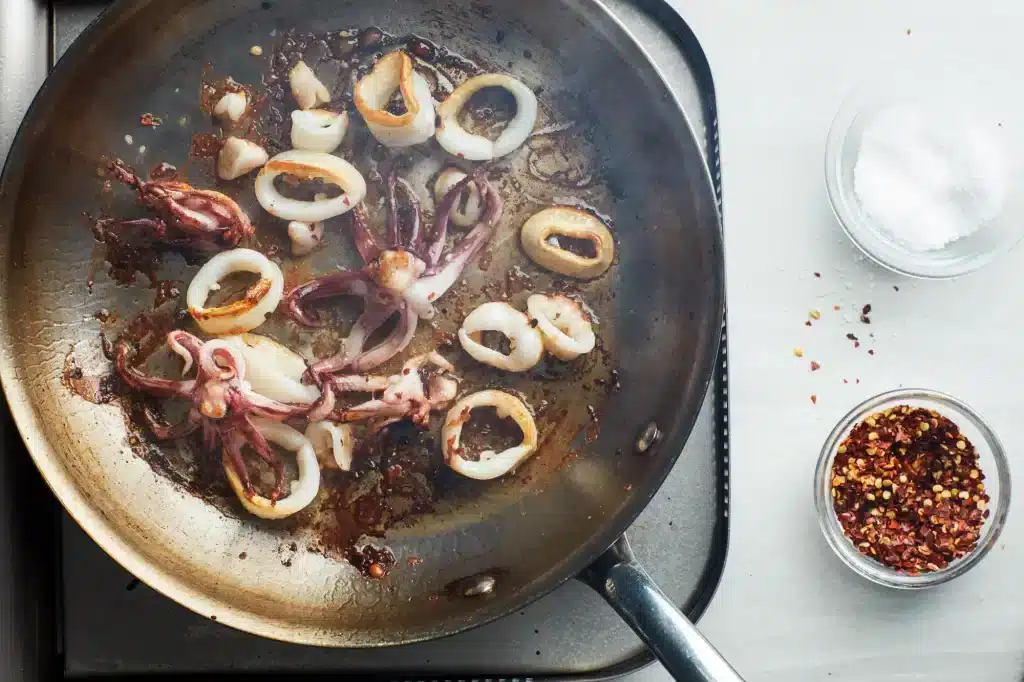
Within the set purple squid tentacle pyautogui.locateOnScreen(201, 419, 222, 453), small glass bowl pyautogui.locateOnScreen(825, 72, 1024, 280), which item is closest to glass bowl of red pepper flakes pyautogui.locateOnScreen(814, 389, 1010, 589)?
small glass bowl pyautogui.locateOnScreen(825, 72, 1024, 280)

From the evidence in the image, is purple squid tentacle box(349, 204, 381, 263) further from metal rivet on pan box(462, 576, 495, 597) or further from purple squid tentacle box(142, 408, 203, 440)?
metal rivet on pan box(462, 576, 495, 597)

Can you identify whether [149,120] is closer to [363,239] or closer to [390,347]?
[363,239]

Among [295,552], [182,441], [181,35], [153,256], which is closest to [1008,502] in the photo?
[295,552]

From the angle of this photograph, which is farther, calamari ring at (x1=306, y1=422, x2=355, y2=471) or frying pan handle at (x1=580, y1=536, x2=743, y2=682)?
calamari ring at (x1=306, y1=422, x2=355, y2=471)

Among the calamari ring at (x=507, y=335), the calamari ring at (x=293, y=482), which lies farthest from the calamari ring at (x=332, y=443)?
the calamari ring at (x=507, y=335)

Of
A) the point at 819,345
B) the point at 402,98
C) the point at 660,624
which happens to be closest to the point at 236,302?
the point at 402,98

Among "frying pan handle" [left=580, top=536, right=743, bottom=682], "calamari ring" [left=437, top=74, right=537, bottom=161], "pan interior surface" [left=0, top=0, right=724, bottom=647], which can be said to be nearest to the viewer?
"frying pan handle" [left=580, top=536, right=743, bottom=682]

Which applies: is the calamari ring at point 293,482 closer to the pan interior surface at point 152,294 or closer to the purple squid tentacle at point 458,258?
the pan interior surface at point 152,294

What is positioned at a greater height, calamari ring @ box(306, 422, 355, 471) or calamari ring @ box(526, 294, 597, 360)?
calamari ring @ box(526, 294, 597, 360)
